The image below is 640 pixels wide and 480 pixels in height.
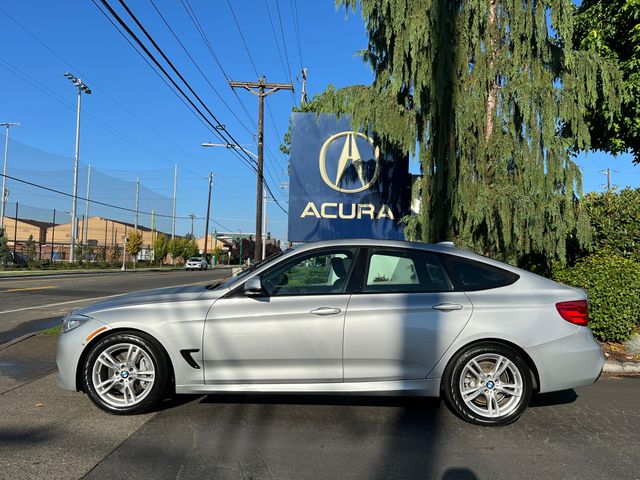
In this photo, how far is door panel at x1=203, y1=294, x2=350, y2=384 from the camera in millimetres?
4355

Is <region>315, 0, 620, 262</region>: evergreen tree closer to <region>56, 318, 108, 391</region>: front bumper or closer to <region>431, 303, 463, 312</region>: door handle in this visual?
<region>431, 303, 463, 312</region>: door handle

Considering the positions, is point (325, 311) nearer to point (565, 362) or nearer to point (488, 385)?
point (488, 385)

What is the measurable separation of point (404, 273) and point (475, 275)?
2.10ft

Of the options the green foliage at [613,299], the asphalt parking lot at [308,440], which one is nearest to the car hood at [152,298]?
the asphalt parking lot at [308,440]

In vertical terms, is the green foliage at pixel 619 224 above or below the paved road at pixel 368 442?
above

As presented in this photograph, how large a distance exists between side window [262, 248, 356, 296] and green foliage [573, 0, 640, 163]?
6.34 meters

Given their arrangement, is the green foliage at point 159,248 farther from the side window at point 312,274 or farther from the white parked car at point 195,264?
the side window at point 312,274

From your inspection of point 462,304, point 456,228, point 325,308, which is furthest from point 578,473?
point 456,228

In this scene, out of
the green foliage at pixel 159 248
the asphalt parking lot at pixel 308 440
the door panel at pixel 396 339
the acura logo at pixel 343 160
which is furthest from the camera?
the green foliage at pixel 159 248

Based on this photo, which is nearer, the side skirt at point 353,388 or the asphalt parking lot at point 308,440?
the asphalt parking lot at point 308,440

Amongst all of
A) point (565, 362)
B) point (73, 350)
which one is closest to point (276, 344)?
point (73, 350)

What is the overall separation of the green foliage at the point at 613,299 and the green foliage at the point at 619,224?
108 cm

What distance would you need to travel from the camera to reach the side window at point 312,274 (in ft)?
15.1

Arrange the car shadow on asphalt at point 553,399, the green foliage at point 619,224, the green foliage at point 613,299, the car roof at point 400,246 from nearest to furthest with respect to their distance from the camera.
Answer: the car roof at point 400,246
the car shadow on asphalt at point 553,399
the green foliage at point 613,299
the green foliage at point 619,224
